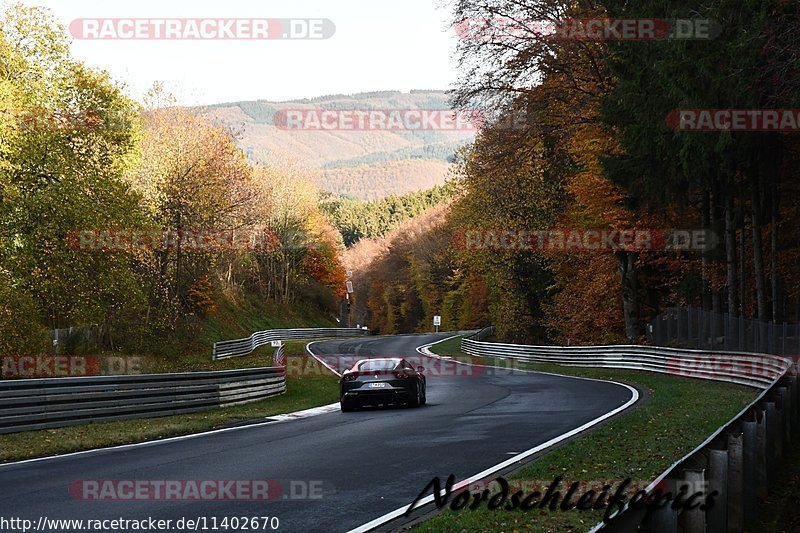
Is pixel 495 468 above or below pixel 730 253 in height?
below

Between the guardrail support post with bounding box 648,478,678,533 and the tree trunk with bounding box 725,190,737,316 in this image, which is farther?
the tree trunk with bounding box 725,190,737,316

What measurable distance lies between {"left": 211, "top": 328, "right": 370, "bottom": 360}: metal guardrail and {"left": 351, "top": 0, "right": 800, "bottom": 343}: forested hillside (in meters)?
14.9

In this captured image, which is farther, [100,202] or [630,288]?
[630,288]

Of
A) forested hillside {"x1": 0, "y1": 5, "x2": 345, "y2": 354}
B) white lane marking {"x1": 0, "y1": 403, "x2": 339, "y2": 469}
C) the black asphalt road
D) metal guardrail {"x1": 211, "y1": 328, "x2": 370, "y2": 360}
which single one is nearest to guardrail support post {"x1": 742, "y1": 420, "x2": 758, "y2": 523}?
the black asphalt road

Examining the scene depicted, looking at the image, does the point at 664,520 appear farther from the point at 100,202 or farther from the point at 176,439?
the point at 100,202

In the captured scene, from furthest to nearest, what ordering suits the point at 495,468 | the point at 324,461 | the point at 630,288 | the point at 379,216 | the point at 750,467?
the point at 379,216 < the point at 630,288 < the point at 324,461 < the point at 495,468 < the point at 750,467

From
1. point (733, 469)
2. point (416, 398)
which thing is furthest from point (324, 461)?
point (416, 398)

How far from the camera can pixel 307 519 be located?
771 centimetres

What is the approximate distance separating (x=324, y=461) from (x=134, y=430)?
6152 millimetres

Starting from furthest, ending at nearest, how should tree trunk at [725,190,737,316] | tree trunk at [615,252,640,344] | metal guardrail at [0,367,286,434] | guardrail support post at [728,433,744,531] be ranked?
tree trunk at [615,252,640,344], tree trunk at [725,190,737,316], metal guardrail at [0,367,286,434], guardrail support post at [728,433,744,531]

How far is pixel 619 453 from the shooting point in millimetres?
11430

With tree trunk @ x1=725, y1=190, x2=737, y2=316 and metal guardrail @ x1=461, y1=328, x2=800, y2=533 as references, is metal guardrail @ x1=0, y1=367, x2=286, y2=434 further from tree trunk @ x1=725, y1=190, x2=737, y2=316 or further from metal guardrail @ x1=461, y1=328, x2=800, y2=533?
tree trunk @ x1=725, y1=190, x2=737, y2=316

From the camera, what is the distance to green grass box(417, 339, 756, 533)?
25.4 feet

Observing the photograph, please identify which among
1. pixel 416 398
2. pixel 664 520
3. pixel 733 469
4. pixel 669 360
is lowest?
pixel 669 360
